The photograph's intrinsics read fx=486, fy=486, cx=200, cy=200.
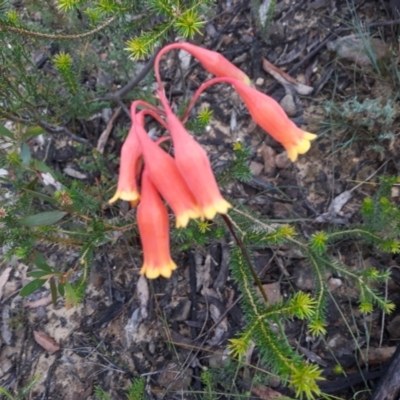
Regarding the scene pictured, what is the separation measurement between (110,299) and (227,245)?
0.90 metres

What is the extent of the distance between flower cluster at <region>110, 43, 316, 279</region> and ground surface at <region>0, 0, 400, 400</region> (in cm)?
136

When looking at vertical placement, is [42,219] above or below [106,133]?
below

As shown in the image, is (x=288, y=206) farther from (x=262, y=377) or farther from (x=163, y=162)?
(x=163, y=162)

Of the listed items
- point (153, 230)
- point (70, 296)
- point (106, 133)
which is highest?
point (106, 133)

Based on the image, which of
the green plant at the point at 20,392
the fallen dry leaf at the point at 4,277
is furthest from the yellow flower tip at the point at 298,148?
the fallen dry leaf at the point at 4,277

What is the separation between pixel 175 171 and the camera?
6.06 feet

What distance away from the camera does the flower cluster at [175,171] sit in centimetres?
178

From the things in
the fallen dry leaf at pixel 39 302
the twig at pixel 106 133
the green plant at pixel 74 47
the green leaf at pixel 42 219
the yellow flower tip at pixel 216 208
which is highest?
the green plant at pixel 74 47

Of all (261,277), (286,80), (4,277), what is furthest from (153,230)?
(286,80)

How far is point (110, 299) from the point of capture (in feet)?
11.2

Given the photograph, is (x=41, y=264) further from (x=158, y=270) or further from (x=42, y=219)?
(x=158, y=270)

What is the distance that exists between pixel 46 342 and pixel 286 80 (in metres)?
2.64

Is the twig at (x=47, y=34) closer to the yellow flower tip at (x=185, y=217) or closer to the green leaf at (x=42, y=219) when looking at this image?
the green leaf at (x=42, y=219)

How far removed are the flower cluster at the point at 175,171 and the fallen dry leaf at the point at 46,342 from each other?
1683mm
